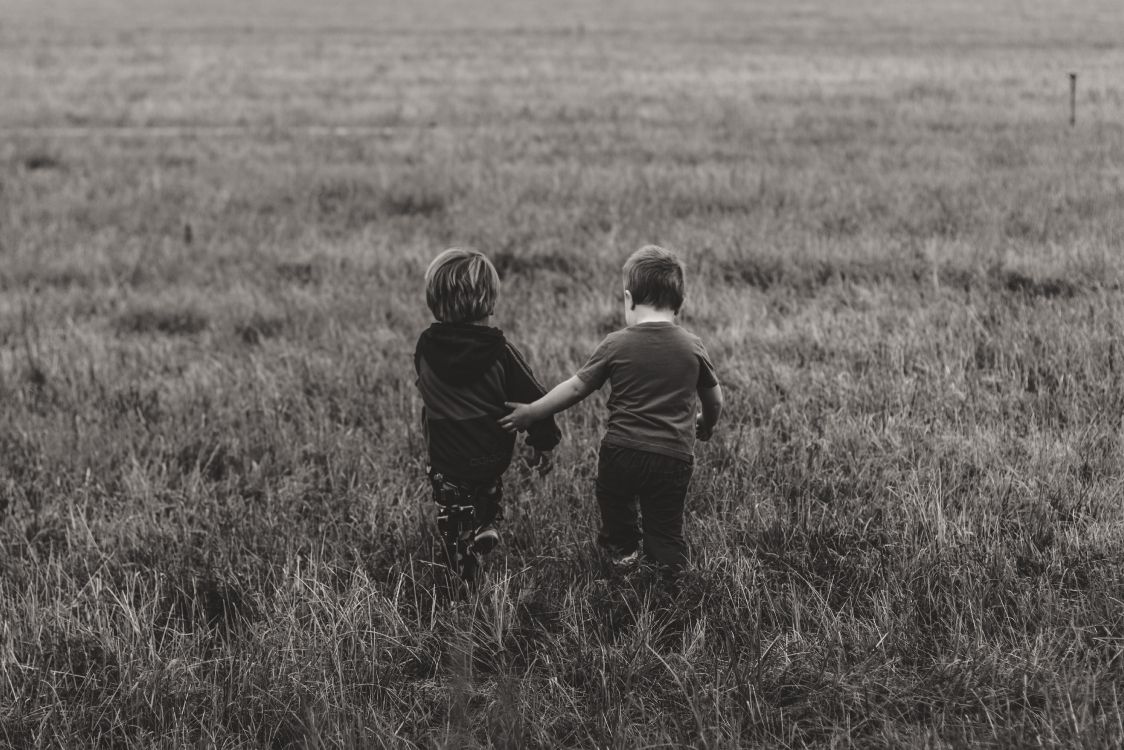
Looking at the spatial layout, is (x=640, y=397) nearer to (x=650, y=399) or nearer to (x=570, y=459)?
(x=650, y=399)

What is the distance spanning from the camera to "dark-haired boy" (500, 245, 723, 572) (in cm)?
316

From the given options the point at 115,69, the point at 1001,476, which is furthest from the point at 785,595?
the point at 115,69

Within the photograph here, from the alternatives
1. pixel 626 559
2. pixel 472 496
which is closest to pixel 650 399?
pixel 626 559

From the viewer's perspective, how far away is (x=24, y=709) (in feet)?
8.67

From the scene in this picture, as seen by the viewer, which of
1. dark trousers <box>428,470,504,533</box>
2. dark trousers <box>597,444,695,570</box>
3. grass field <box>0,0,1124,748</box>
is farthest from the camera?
dark trousers <box>428,470,504,533</box>

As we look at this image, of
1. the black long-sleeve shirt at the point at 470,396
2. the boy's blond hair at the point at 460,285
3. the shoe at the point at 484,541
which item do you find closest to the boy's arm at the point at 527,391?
the black long-sleeve shirt at the point at 470,396

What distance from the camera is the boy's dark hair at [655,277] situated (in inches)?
122

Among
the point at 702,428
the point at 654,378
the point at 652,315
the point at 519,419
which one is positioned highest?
the point at 652,315

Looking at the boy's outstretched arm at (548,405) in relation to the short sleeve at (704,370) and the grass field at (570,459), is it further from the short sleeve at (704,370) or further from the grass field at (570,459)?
the grass field at (570,459)

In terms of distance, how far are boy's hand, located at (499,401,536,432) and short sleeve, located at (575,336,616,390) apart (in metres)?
0.23

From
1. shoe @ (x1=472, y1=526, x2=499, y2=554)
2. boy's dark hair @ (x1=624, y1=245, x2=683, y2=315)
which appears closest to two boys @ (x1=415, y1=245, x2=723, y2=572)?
boy's dark hair @ (x1=624, y1=245, x2=683, y2=315)

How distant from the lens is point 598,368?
3.17 m

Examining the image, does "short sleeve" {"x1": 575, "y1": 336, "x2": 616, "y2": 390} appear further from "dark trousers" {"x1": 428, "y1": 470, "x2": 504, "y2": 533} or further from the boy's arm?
"dark trousers" {"x1": 428, "y1": 470, "x2": 504, "y2": 533}

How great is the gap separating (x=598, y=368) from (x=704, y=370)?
38 cm
